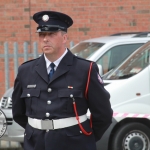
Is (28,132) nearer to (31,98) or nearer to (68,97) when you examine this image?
(31,98)

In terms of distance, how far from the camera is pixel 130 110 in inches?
286

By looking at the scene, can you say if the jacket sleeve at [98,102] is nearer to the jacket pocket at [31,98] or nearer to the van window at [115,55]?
the jacket pocket at [31,98]

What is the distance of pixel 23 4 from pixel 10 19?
1.37 ft

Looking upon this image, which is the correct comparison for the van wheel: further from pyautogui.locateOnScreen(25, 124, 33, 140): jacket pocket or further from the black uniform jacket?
pyautogui.locateOnScreen(25, 124, 33, 140): jacket pocket

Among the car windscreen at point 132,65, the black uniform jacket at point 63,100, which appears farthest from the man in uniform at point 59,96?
the car windscreen at point 132,65

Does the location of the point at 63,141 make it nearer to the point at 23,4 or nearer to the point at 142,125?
the point at 142,125

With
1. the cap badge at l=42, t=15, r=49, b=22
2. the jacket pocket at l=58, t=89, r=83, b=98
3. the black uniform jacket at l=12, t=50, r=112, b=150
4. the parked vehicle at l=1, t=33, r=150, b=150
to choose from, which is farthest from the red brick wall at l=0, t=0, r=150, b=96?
the jacket pocket at l=58, t=89, r=83, b=98

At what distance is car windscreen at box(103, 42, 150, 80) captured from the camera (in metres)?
7.43

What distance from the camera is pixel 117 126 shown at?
290 inches

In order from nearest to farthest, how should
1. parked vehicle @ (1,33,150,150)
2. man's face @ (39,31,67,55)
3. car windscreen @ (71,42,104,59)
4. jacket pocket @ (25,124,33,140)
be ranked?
man's face @ (39,31,67,55) → jacket pocket @ (25,124,33,140) → parked vehicle @ (1,33,150,150) → car windscreen @ (71,42,104,59)

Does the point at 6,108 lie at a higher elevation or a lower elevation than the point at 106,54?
lower

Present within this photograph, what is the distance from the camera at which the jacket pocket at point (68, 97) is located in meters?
4.15

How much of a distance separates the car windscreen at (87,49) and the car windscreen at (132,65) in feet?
2.91

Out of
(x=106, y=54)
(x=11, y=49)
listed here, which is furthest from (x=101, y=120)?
(x=11, y=49)
